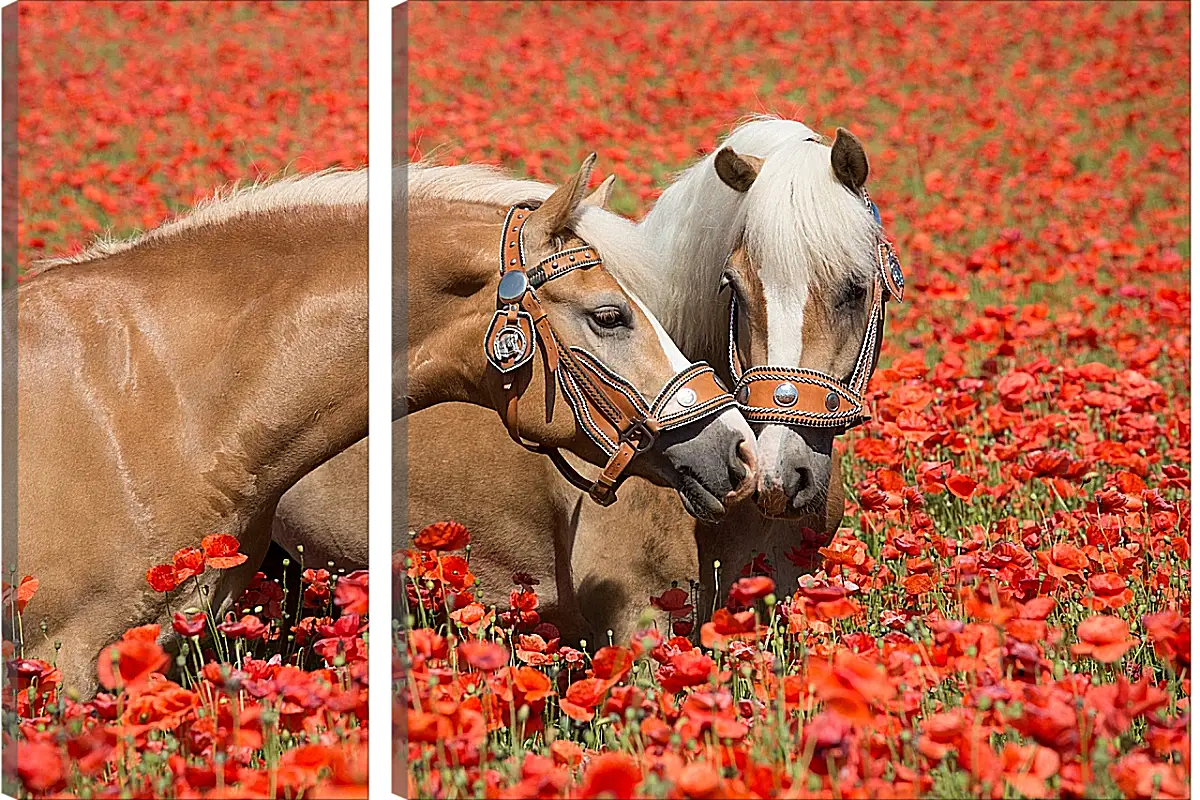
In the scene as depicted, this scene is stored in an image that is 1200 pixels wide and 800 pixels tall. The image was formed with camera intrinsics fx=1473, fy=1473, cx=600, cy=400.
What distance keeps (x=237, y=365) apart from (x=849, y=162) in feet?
4.07

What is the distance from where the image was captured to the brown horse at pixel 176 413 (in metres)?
2.78

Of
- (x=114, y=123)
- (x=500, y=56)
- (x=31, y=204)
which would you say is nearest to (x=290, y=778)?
(x=31, y=204)

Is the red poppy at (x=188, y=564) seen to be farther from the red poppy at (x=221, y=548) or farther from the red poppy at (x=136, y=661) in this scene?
the red poppy at (x=136, y=661)

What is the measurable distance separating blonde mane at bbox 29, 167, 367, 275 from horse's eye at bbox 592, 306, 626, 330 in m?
0.56

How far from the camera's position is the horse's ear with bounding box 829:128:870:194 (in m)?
2.84

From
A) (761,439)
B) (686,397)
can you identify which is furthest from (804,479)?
(686,397)

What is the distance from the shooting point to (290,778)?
2018 mm

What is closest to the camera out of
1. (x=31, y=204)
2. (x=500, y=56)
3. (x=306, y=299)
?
(x=306, y=299)

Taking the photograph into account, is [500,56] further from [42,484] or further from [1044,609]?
[1044,609]

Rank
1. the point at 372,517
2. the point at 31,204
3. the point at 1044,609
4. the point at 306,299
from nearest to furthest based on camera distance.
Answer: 1. the point at 1044,609
2. the point at 372,517
3. the point at 306,299
4. the point at 31,204

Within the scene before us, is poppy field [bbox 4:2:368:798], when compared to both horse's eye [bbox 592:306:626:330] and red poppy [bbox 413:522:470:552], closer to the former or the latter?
red poppy [bbox 413:522:470:552]

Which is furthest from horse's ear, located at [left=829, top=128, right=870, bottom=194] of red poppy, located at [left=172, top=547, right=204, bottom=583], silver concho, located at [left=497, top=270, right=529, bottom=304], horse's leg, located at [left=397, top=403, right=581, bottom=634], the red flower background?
the red flower background

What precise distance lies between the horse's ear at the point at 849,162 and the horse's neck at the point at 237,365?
924 millimetres

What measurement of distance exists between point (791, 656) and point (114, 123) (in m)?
6.14
